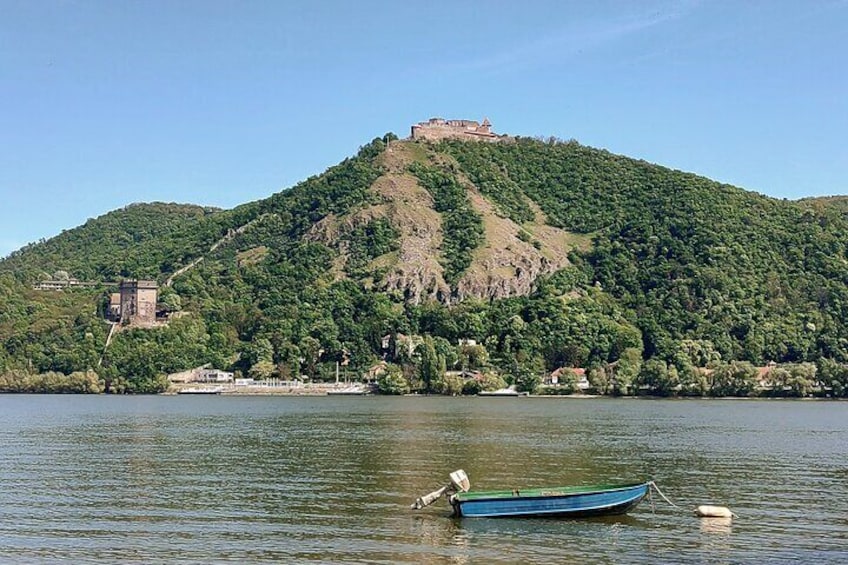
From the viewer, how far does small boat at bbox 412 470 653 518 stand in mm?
44781

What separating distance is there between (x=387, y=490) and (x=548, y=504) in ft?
37.7

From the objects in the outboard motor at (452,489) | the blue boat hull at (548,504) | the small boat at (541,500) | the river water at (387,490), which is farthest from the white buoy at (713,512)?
the outboard motor at (452,489)

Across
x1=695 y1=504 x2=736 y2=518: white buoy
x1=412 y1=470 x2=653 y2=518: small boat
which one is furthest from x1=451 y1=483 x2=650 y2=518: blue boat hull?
x1=695 y1=504 x2=736 y2=518: white buoy

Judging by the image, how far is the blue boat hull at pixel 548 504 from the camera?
44750mm

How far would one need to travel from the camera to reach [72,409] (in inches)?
5797

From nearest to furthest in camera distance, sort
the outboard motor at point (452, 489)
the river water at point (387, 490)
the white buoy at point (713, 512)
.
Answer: the river water at point (387, 490) → the outboard motor at point (452, 489) → the white buoy at point (713, 512)

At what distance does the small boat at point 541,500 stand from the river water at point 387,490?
1.88 ft

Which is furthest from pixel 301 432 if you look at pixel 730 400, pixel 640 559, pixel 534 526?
pixel 730 400

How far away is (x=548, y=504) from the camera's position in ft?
148

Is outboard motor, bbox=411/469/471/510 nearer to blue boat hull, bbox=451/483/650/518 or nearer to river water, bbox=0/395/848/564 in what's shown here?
river water, bbox=0/395/848/564

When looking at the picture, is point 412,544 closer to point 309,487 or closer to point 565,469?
point 309,487

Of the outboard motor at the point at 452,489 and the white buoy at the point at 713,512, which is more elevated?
the outboard motor at the point at 452,489

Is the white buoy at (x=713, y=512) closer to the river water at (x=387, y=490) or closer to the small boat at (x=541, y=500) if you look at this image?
the river water at (x=387, y=490)

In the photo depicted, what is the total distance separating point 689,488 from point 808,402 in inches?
5647
